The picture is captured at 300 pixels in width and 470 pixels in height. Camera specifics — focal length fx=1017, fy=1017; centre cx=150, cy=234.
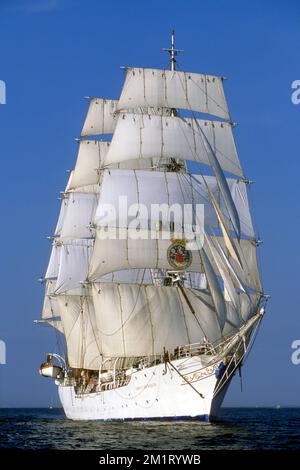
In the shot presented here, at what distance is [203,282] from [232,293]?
38.0ft

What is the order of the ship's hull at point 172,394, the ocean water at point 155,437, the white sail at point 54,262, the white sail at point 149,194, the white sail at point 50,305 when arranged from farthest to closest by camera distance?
the white sail at point 50,305 → the white sail at point 54,262 → the white sail at point 149,194 → the ship's hull at point 172,394 → the ocean water at point 155,437

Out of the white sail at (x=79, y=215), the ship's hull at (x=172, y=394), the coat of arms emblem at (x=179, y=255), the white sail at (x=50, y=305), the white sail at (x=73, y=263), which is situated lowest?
the ship's hull at (x=172, y=394)

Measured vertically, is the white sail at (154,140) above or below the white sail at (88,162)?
below

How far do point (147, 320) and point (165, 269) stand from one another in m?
4.74

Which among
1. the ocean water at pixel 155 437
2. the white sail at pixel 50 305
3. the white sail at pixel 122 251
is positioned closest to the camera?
the ocean water at pixel 155 437

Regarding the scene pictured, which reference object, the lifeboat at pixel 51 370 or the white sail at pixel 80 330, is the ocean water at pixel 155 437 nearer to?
the white sail at pixel 80 330

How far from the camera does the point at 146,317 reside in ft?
235

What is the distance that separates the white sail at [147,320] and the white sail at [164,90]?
1566cm

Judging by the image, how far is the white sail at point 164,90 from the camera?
262 ft

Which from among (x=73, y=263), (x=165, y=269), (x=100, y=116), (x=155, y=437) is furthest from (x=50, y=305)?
(x=155, y=437)

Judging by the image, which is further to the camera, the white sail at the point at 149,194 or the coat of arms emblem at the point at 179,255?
the coat of arms emblem at the point at 179,255

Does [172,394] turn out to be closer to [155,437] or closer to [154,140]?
[155,437]

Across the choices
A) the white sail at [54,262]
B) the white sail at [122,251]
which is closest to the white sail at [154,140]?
the white sail at [122,251]

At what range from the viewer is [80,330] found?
84.9 metres
